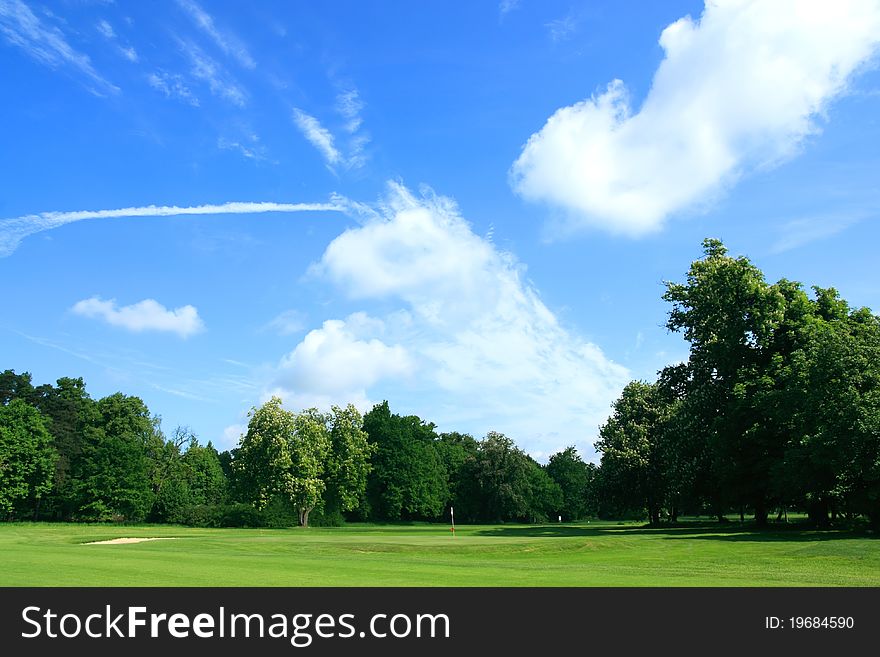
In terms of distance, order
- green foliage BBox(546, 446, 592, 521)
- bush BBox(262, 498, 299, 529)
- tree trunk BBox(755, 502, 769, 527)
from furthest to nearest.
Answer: green foliage BBox(546, 446, 592, 521) → bush BBox(262, 498, 299, 529) → tree trunk BBox(755, 502, 769, 527)

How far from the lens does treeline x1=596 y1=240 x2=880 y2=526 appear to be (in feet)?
145

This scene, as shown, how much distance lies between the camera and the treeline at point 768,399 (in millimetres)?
44281

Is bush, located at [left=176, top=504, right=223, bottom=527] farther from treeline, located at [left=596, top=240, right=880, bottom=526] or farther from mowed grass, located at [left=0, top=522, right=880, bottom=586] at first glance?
treeline, located at [left=596, top=240, right=880, bottom=526]

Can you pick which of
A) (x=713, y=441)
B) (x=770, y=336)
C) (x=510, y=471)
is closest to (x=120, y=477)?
(x=510, y=471)

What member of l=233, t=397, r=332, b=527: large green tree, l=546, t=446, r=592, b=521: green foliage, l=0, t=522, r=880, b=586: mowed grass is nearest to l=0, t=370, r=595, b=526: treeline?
l=233, t=397, r=332, b=527: large green tree

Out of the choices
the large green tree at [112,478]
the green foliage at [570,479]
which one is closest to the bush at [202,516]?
the large green tree at [112,478]

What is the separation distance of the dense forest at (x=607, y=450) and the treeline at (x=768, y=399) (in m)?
0.14

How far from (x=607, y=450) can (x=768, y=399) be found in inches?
1139

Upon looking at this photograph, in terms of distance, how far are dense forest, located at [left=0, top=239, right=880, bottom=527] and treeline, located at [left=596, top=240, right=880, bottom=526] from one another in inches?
5.5

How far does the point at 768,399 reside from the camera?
49.6m

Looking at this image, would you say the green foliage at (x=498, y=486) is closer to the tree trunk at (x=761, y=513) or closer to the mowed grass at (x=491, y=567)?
the tree trunk at (x=761, y=513)

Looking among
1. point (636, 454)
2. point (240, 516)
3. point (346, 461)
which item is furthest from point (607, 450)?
point (240, 516)

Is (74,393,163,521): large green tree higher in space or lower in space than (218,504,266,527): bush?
higher

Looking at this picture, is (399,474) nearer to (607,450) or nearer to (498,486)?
(498,486)
